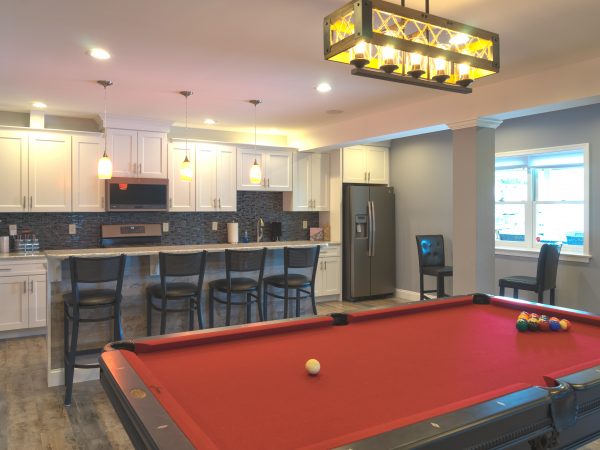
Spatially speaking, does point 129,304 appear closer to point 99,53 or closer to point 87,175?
point 99,53

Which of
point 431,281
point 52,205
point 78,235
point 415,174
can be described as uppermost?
point 415,174

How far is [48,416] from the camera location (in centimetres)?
311

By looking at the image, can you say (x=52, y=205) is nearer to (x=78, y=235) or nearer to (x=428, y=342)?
(x=78, y=235)

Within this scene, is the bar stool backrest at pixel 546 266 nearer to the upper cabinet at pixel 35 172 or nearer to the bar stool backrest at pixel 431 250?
the bar stool backrest at pixel 431 250

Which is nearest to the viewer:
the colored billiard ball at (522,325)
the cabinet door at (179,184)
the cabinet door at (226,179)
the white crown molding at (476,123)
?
the colored billiard ball at (522,325)

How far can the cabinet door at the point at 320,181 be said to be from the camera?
689cm

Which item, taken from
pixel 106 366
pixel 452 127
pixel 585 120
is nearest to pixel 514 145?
pixel 585 120

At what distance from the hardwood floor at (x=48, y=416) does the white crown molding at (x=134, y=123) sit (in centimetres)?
276

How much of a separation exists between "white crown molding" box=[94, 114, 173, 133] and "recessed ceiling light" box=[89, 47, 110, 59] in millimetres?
2141

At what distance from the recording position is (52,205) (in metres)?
5.33

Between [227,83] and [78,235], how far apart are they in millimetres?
2887

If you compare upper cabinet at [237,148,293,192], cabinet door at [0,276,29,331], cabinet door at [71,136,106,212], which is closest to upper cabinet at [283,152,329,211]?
upper cabinet at [237,148,293,192]

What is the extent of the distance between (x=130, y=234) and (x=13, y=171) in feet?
4.66

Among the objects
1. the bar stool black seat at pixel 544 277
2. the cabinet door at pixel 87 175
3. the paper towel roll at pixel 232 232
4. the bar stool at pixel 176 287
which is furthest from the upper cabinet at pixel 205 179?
the bar stool black seat at pixel 544 277
